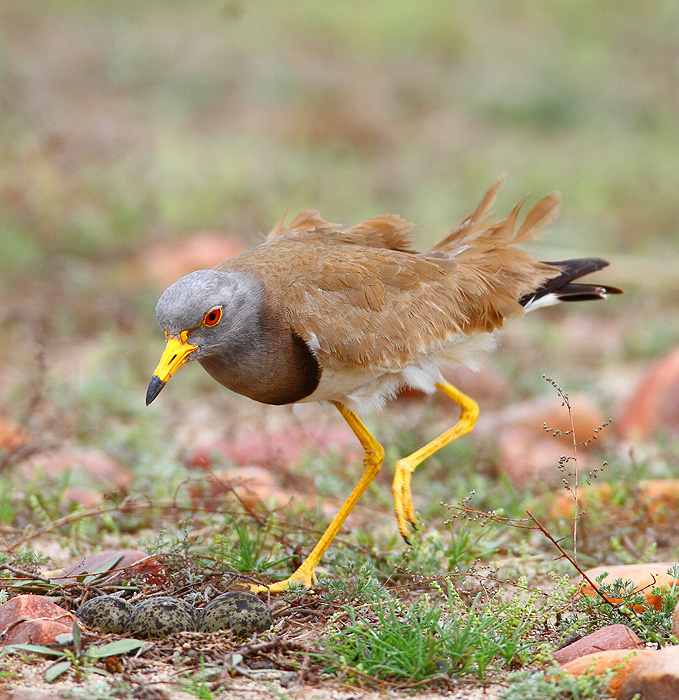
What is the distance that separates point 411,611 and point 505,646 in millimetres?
385

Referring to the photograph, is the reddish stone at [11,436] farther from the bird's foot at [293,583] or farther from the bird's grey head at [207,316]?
the bird's foot at [293,583]

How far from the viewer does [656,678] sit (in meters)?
2.96

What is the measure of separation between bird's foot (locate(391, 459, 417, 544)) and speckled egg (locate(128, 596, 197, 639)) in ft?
3.87

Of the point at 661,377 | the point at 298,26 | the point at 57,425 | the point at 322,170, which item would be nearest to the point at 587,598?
the point at 661,377

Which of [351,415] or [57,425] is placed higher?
[351,415]

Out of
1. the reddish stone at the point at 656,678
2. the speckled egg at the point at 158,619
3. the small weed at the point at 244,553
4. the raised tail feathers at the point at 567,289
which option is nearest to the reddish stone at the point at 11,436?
the small weed at the point at 244,553

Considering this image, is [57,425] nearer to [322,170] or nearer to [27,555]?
[27,555]

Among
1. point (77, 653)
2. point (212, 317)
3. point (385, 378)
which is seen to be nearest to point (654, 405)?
point (385, 378)

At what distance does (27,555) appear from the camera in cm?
397

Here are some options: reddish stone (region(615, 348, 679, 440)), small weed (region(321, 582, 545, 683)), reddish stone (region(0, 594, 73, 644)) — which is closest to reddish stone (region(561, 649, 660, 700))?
small weed (region(321, 582, 545, 683))

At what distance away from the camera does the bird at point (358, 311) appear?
4.09m

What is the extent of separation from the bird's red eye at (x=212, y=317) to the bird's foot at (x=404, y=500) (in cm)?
122

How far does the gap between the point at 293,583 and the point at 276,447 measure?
231cm

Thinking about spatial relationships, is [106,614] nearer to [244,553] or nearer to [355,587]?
[244,553]
